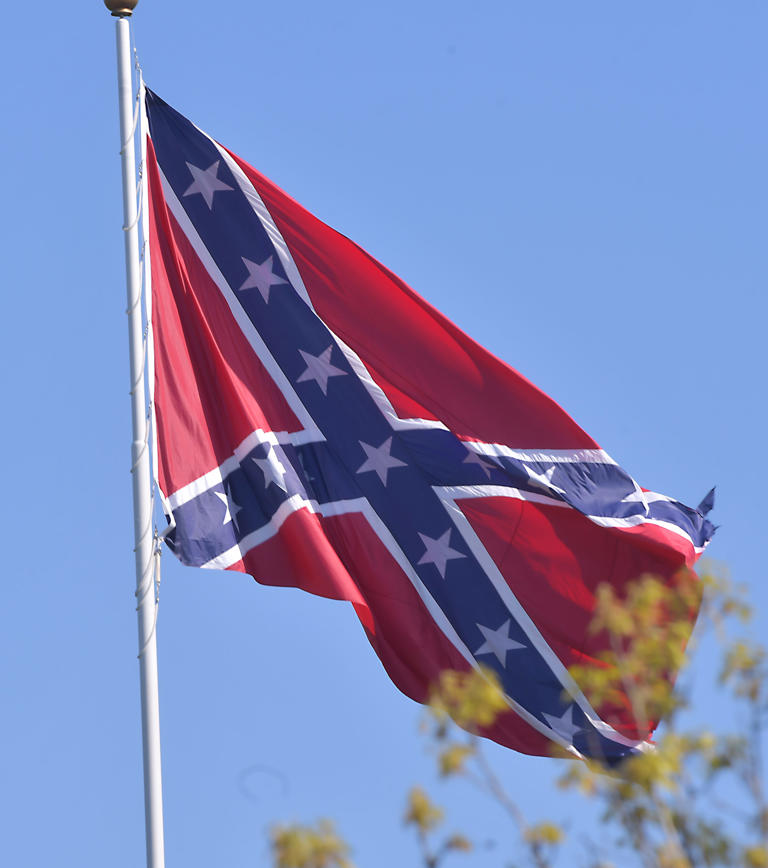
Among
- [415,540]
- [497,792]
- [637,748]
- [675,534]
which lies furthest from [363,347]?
[497,792]

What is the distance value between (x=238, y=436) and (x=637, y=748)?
4.98 meters

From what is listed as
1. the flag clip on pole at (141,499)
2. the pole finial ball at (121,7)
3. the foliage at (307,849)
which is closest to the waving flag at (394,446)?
the flag clip on pole at (141,499)

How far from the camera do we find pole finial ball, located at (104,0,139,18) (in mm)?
17359

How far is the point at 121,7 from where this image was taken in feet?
57.0

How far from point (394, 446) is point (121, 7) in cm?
542

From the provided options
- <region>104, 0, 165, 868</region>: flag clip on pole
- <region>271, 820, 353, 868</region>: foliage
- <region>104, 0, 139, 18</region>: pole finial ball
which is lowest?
<region>271, 820, 353, 868</region>: foliage

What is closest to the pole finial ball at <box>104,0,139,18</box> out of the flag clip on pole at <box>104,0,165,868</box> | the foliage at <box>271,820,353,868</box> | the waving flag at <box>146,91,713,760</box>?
the flag clip on pole at <box>104,0,165,868</box>

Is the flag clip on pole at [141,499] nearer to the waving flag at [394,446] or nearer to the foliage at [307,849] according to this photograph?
the waving flag at [394,446]

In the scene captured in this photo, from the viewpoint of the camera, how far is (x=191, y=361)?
16.8m

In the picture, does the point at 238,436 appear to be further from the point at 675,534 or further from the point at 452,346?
the point at 675,534

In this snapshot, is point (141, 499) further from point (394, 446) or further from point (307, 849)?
point (307, 849)

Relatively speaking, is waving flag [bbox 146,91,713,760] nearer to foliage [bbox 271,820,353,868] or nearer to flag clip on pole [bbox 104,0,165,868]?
flag clip on pole [bbox 104,0,165,868]

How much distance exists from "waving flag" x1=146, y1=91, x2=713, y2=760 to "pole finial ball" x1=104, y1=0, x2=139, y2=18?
944 millimetres

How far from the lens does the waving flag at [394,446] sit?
16703 millimetres
